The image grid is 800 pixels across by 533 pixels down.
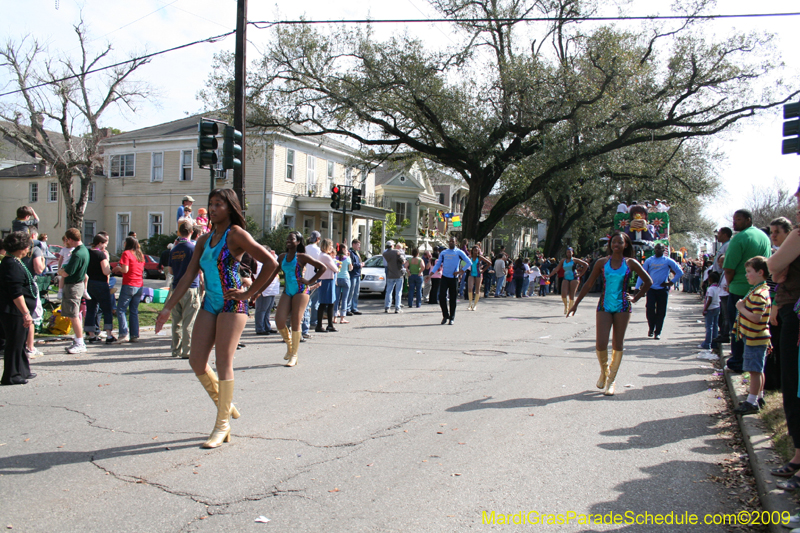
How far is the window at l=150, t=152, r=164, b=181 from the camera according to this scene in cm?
3568

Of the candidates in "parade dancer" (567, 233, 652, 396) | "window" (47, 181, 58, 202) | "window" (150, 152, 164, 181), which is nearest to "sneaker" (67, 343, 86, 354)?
"parade dancer" (567, 233, 652, 396)

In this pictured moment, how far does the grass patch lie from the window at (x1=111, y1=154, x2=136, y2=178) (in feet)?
121

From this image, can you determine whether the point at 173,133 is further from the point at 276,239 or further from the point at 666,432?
the point at 666,432

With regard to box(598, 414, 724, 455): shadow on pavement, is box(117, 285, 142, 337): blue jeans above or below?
above

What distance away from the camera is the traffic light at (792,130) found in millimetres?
10261

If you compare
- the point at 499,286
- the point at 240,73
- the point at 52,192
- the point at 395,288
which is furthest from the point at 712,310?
the point at 52,192

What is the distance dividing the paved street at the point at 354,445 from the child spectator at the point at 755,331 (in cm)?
46

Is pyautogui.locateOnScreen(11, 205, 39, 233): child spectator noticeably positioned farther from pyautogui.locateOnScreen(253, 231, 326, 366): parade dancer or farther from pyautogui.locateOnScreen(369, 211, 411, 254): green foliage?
pyautogui.locateOnScreen(369, 211, 411, 254): green foliage

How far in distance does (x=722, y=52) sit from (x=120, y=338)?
23586mm

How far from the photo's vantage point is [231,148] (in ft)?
39.8

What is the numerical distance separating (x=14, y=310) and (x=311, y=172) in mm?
30311

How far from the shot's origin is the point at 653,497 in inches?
157

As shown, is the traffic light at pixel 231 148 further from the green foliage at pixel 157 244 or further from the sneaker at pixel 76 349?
the green foliage at pixel 157 244

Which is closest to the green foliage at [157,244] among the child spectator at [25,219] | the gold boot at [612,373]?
the child spectator at [25,219]
